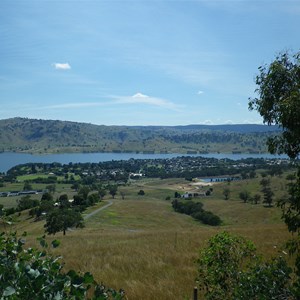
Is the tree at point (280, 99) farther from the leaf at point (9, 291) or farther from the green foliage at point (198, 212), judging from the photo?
the green foliage at point (198, 212)

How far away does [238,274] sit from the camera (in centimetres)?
538

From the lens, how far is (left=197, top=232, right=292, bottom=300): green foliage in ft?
13.8

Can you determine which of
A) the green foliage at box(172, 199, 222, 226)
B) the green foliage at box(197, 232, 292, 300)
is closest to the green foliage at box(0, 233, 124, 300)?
the green foliage at box(197, 232, 292, 300)

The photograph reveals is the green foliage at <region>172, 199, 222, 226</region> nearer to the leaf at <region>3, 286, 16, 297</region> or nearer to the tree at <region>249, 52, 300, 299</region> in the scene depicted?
the tree at <region>249, 52, 300, 299</region>

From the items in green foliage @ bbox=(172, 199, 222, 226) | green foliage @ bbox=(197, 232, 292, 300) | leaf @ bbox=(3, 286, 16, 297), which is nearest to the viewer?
leaf @ bbox=(3, 286, 16, 297)

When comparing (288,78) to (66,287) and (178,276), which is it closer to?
(178,276)

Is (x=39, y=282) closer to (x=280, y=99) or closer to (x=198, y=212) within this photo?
(x=280, y=99)

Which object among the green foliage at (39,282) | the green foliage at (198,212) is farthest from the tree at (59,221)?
the green foliage at (39,282)

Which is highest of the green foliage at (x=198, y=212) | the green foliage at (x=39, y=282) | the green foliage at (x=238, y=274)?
the green foliage at (x=39, y=282)

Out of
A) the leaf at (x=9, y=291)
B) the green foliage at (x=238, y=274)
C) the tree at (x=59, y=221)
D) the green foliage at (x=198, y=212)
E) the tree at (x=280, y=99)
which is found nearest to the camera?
the leaf at (x=9, y=291)

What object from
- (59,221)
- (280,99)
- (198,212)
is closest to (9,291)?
(280,99)

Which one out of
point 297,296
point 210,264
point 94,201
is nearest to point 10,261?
point 297,296

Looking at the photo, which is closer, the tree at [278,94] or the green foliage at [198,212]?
the tree at [278,94]

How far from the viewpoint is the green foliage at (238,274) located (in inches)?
166
